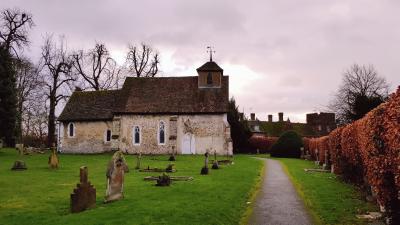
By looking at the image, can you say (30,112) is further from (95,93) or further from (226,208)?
(226,208)

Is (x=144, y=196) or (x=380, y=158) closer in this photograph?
(x=380, y=158)

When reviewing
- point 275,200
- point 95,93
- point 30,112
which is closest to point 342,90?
point 95,93

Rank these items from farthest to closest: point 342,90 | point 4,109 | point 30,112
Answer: point 342,90 < point 30,112 < point 4,109

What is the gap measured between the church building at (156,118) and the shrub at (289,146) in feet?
25.6

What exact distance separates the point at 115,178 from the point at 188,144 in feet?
111

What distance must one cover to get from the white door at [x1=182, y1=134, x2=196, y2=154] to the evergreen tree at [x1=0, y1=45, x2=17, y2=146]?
58.0 ft

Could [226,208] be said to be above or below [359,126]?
below

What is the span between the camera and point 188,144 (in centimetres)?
4991

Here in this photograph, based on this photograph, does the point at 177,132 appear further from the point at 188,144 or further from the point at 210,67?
the point at 210,67

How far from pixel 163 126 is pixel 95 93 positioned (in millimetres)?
10821

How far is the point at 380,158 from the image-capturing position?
13.0 m

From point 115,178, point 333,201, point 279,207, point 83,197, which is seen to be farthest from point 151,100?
point 279,207

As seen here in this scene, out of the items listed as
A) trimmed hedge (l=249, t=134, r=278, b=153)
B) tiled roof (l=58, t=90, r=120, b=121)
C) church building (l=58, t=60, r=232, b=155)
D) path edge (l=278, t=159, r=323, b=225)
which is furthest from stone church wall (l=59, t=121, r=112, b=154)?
path edge (l=278, t=159, r=323, b=225)

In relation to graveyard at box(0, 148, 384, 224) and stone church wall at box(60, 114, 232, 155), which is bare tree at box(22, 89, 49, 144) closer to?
stone church wall at box(60, 114, 232, 155)
